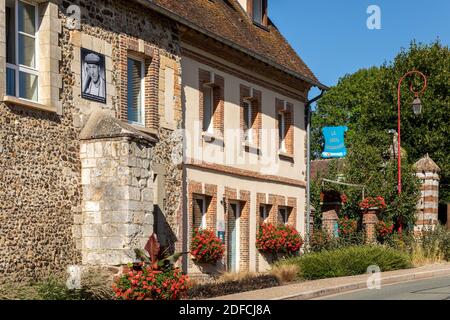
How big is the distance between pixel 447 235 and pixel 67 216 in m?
16.1

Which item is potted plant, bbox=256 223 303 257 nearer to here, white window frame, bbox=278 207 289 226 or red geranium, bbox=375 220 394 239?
white window frame, bbox=278 207 289 226

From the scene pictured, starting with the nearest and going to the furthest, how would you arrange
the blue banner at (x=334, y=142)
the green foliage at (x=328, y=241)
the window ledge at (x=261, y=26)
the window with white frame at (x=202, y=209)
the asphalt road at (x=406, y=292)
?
the asphalt road at (x=406, y=292)
the window with white frame at (x=202, y=209)
the window ledge at (x=261, y=26)
the green foliage at (x=328, y=241)
the blue banner at (x=334, y=142)

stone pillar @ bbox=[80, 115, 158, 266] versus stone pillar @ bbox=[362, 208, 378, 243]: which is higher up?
stone pillar @ bbox=[80, 115, 158, 266]

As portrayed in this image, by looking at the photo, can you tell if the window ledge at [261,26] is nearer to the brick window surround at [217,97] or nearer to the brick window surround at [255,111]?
the brick window surround at [255,111]

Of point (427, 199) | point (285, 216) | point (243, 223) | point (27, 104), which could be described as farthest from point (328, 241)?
point (27, 104)

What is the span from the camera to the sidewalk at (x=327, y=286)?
1648 centimetres

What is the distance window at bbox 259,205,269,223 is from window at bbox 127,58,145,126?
6964mm

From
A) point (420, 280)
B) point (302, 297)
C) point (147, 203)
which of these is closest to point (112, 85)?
point (147, 203)

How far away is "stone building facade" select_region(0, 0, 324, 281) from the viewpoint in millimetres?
15141

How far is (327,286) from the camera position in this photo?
18.3 m

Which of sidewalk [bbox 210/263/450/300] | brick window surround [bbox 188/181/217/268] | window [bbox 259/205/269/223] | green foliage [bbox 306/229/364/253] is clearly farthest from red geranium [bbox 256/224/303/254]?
sidewalk [bbox 210/263/450/300]

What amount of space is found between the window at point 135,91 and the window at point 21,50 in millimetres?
3291

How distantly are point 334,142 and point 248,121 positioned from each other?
19.3 metres

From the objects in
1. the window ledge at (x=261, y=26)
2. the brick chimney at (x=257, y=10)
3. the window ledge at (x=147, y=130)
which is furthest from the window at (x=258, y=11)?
the window ledge at (x=147, y=130)
